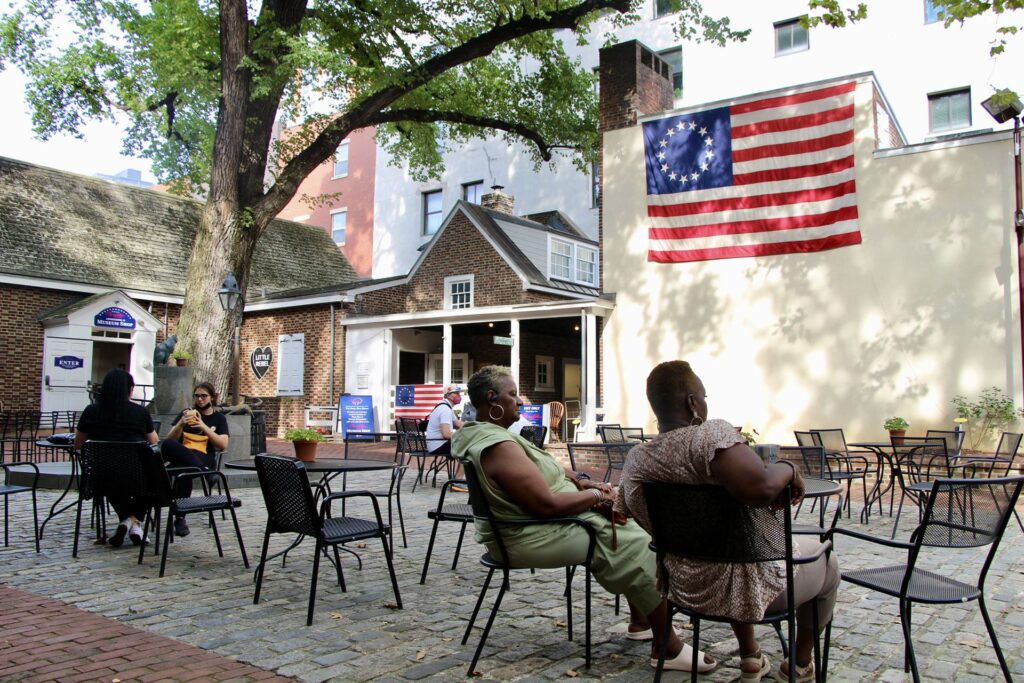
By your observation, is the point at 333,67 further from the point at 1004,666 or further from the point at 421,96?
the point at 1004,666

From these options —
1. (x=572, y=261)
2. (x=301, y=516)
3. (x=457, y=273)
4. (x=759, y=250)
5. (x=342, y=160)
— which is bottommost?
(x=301, y=516)

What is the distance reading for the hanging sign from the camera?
73.3ft

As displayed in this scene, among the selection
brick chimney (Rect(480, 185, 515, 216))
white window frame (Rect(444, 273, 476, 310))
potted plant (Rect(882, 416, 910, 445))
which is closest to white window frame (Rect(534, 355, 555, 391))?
white window frame (Rect(444, 273, 476, 310))

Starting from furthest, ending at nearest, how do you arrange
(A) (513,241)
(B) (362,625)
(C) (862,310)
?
1. (A) (513,241)
2. (C) (862,310)
3. (B) (362,625)

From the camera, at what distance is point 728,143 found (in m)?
15.3

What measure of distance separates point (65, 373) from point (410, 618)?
1831 cm

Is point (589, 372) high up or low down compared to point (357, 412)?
up

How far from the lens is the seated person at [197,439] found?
6.90 meters

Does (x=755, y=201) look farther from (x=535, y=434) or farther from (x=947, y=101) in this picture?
(x=947, y=101)

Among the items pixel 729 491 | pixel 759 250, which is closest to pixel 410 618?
pixel 729 491

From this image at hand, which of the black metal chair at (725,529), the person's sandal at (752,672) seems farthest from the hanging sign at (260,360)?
the black metal chair at (725,529)

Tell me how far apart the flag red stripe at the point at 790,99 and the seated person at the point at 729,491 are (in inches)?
507

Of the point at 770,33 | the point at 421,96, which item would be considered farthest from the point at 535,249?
the point at 770,33

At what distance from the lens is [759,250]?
15.0 m
